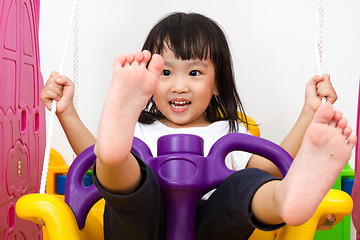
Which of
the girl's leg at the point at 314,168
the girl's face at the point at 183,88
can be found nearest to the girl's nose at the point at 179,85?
the girl's face at the point at 183,88

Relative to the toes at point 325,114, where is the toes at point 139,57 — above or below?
above

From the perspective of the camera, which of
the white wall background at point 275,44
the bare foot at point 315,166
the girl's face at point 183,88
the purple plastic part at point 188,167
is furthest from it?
the white wall background at point 275,44

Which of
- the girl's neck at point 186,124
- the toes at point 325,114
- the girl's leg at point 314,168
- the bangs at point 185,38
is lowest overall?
the girl's neck at point 186,124

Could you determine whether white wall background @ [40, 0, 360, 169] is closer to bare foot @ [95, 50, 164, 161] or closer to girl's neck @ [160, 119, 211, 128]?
girl's neck @ [160, 119, 211, 128]

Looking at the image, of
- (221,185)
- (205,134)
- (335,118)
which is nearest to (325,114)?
(335,118)

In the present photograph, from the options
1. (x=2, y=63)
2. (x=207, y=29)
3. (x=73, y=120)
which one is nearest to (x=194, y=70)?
(x=207, y=29)

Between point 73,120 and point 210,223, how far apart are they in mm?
414

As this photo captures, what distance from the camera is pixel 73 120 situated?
970 millimetres

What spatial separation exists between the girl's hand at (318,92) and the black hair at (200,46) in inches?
7.2

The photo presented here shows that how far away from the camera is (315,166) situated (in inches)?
22.3

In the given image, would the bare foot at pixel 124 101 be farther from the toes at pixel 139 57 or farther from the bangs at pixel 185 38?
the bangs at pixel 185 38

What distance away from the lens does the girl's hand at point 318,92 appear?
889mm

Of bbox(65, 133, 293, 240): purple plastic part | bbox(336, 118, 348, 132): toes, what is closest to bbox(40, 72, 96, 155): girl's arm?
bbox(65, 133, 293, 240): purple plastic part

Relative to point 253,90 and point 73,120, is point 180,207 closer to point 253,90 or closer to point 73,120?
point 73,120
